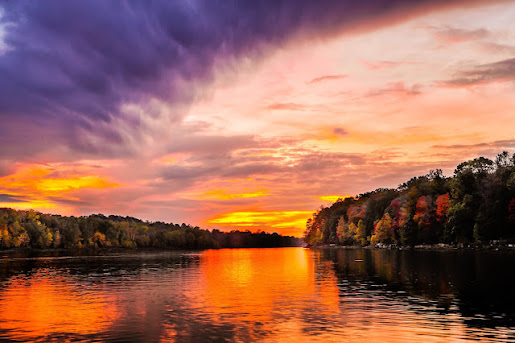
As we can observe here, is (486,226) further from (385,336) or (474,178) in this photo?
(385,336)

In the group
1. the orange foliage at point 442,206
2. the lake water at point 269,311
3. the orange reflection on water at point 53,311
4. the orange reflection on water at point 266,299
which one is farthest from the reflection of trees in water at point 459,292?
the orange foliage at point 442,206

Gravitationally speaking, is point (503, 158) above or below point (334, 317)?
above

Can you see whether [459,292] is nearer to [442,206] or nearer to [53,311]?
[53,311]

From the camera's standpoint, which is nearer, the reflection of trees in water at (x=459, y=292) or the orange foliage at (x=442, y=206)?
the reflection of trees in water at (x=459, y=292)

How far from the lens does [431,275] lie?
64.1 meters

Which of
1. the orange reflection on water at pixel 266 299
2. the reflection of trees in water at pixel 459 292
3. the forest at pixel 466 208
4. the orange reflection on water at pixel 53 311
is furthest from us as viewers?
the forest at pixel 466 208

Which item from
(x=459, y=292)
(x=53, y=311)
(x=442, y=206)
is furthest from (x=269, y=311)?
(x=442, y=206)

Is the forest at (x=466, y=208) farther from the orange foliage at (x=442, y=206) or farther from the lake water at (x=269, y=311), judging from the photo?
the lake water at (x=269, y=311)

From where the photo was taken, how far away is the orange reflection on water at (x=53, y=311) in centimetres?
3139

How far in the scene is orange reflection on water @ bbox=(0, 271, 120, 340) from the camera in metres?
31.4

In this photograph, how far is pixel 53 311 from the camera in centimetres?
3872

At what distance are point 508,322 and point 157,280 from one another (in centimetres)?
4709

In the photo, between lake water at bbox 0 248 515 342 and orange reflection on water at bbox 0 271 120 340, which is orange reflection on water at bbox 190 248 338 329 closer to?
lake water at bbox 0 248 515 342

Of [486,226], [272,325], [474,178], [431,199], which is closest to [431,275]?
[272,325]
